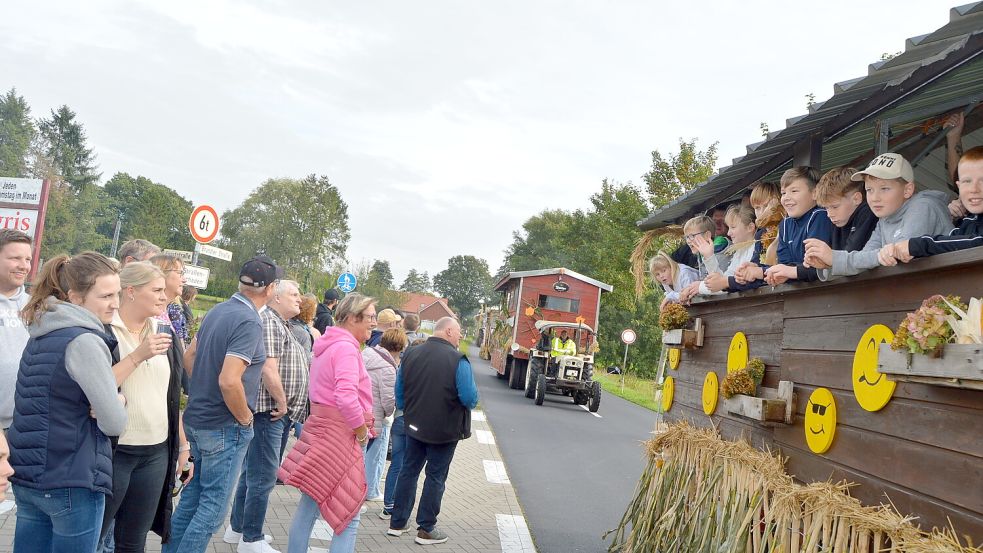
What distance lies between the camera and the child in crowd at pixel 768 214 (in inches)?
183

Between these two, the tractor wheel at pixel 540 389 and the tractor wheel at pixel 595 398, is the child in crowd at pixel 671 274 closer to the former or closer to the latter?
the tractor wheel at pixel 540 389

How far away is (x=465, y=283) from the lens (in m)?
154

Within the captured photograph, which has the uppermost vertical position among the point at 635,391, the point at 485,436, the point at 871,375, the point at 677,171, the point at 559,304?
the point at 677,171

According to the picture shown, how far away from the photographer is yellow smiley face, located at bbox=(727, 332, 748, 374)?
486 centimetres

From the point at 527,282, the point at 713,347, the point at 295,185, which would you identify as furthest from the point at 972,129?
the point at 295,185

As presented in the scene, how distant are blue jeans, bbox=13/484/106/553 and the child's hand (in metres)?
3.26

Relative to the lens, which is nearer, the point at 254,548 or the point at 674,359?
the point at 254,548

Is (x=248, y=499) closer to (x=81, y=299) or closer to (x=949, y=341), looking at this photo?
(x=81, y=299)

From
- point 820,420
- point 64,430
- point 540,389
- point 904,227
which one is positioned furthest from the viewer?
point 540,389

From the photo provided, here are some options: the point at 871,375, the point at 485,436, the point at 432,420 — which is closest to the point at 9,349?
the point at 432,420

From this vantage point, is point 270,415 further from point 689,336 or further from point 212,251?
point 212,251

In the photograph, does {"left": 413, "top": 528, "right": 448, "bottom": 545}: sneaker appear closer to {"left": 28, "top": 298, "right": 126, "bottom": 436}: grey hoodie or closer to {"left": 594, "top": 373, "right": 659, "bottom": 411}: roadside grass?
{"left": 28, "top": 298, "right": 126, "bottom": 436}: grey hoodie

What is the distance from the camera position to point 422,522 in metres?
6.62

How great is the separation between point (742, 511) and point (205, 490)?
122 inches
